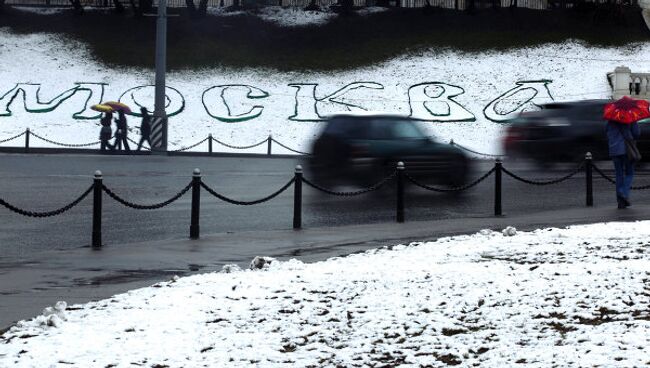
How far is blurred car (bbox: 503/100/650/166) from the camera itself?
27047 millimetres

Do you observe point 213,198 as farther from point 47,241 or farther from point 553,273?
point 553,273

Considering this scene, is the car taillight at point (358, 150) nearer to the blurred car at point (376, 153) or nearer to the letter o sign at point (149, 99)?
the blurred car at point (376, 153)

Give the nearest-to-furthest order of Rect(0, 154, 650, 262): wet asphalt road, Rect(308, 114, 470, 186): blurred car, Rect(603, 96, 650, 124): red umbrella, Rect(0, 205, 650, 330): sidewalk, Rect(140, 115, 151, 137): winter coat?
Rect(0, 205, 650, 330): sidewalk < Rect(0, 154, 650, 262): wet asphalt road < Rect(603, 96, 650, 124): red umbrella < Rect(308, 114, 470, 186): blurred car < Rect(140, 115, 151, 137): winter coat

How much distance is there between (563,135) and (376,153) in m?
6.74

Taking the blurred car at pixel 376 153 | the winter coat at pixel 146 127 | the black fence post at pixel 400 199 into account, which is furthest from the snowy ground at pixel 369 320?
the winter coat at pixel 146 127

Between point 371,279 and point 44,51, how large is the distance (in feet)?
166

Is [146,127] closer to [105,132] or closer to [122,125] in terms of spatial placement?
[122,125]

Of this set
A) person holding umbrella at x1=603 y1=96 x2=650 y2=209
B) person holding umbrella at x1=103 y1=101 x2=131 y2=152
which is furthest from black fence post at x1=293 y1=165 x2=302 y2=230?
person holding umbrella at x1=103 y1=101 x2=131 y2=152

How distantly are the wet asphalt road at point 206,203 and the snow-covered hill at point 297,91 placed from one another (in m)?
17.6

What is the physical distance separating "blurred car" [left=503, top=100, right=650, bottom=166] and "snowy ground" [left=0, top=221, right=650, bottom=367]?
15990 mm

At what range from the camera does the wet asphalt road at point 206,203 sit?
16.7m

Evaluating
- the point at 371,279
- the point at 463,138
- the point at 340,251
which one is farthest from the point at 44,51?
the point at 371,279

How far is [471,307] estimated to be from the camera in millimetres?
8914

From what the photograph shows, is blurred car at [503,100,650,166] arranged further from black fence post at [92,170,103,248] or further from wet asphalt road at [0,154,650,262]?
black fence post at [92,170,103,248]
